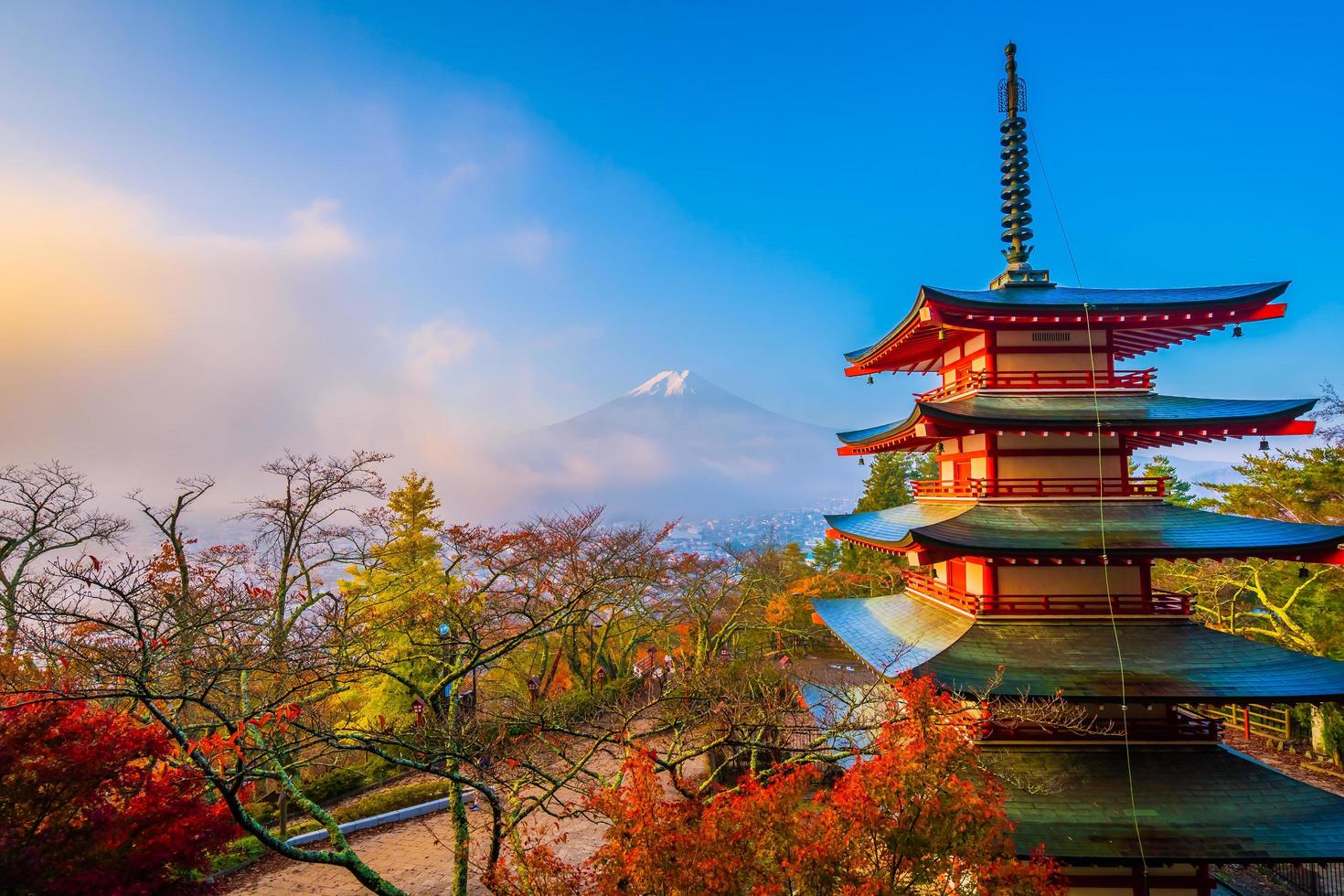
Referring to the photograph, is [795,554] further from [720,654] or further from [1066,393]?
[1066,393]

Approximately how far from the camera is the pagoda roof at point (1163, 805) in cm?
614

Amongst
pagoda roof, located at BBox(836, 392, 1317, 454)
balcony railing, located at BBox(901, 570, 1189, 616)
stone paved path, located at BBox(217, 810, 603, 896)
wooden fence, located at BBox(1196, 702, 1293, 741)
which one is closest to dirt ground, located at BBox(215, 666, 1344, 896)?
stone paved path, located at BBox(217, 810, 603, 896)

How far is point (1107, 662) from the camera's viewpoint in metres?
7.36

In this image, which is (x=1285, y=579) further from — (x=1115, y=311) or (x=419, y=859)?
(x=419, y=859)

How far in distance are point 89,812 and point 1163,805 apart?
1209 centimetres

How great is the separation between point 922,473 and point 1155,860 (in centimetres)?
2724

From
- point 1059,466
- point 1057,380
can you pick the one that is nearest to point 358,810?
point 1059,466

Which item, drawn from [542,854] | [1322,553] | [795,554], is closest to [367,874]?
[542,854]

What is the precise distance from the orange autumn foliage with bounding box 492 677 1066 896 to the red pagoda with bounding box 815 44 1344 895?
1.49m

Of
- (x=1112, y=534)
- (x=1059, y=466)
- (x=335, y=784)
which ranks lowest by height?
(x=335, y=784)

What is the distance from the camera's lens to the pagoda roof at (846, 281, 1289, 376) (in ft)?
26.5

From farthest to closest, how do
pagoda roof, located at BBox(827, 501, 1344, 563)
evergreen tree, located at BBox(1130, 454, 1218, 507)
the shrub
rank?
evergreen tree, located at BBox(1130, 454, 1218, 507), the shrub, pagoda roof, located at BBox(827, 501, 1344, 563)

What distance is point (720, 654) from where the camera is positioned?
21219 millimetres

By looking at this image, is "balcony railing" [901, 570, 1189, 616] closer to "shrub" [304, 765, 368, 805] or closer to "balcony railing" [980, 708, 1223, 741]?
"balcony railing" [980, 708, 1223, 741]
